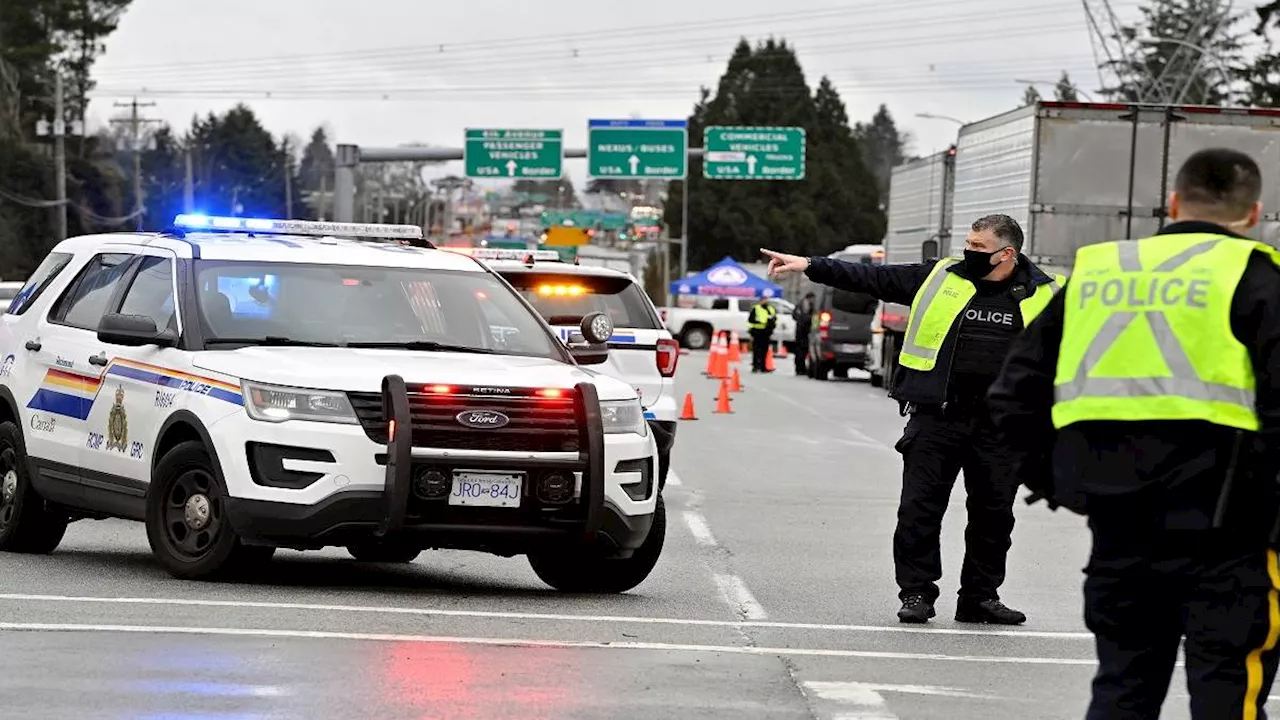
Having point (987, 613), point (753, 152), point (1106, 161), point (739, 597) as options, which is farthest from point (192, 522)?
point (753, 152)

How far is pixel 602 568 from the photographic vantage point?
35.8 ft

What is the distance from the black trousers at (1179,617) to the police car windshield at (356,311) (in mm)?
5710

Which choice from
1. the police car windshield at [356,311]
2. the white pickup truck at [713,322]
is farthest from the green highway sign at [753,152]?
the police car windshield at [356,311]

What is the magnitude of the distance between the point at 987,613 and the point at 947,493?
22.5 inches

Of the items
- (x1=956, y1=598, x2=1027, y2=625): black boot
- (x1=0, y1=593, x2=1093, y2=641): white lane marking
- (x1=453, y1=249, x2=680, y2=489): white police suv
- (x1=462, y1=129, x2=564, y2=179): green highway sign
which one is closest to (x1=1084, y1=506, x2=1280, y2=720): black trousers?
(x1=0, y1=593, x2=1093, y2=641): white lane marking

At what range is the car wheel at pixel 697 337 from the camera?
67.6 m

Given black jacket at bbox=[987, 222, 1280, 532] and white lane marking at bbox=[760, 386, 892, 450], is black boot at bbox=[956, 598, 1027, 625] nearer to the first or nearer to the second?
black jacket at bbox=[987, 222, 1280, 532]

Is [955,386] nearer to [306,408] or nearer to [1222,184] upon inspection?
→ [306,408]

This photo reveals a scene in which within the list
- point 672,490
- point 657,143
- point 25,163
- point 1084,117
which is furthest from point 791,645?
point 25,163

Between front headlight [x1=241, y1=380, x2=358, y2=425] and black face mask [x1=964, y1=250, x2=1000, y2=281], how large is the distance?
263cm

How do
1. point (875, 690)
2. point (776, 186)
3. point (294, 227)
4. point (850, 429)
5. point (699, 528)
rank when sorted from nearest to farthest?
point (875, 690)
point (294, 227)
point (699, 528)
point (850, 429)
point (776, 186)

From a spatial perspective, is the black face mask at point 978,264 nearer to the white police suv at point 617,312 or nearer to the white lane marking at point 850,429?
the white police suv at point 617,312

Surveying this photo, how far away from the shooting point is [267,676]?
790 cm

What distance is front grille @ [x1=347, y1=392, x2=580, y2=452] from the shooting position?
32.7ft
